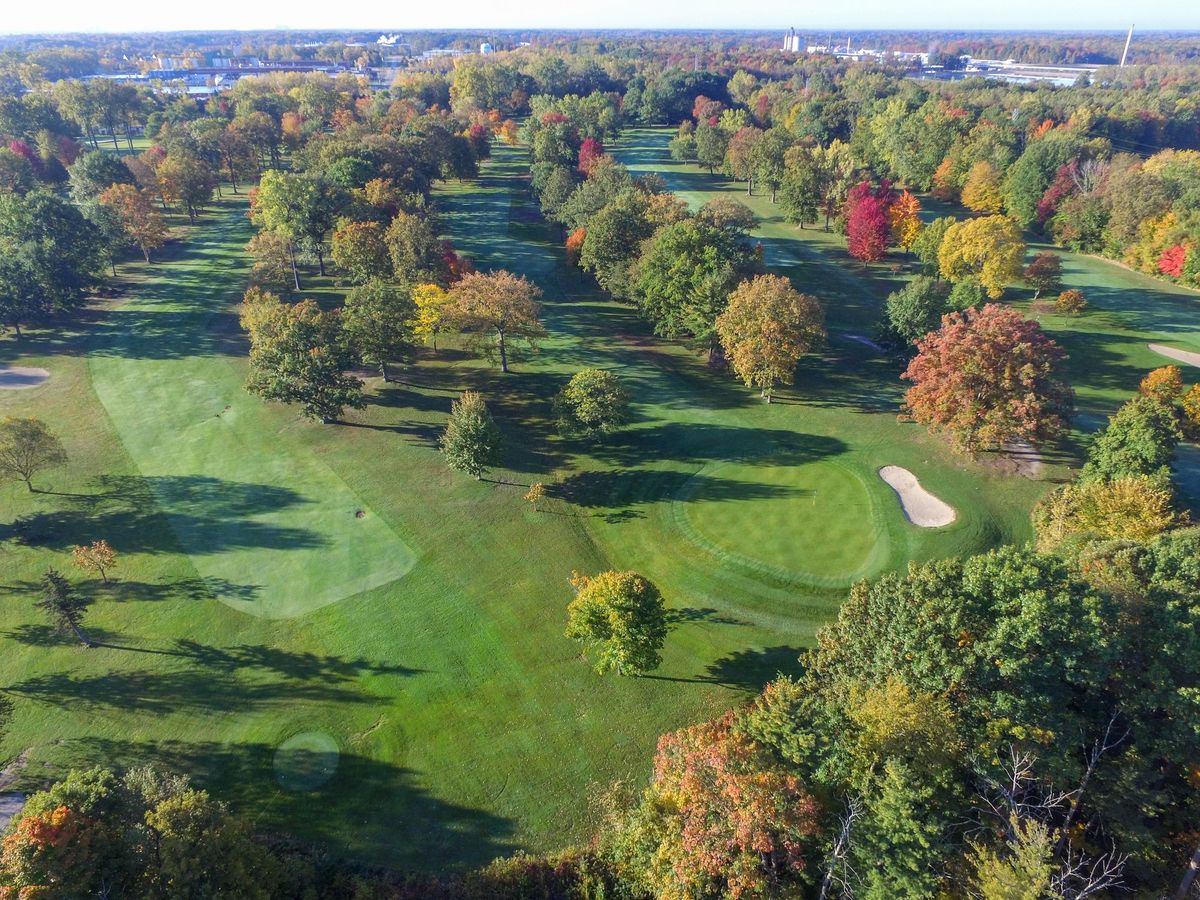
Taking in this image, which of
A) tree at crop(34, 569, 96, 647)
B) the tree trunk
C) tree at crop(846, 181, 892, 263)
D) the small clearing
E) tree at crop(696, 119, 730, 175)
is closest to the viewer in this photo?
the tree trunk

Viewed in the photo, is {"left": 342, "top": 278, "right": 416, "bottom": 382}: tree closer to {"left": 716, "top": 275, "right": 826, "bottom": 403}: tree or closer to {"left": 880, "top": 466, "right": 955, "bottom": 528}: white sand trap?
{"left": 716, "top": 275, "right": 826, "bottom": 403}: tree

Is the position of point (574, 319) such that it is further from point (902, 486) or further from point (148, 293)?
point (148, 293)

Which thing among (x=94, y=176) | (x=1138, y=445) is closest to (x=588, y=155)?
(x=94, y=176)

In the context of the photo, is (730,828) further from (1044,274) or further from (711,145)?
(711,145)

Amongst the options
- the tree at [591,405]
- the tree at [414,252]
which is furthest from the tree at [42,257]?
the tree at [591,405]

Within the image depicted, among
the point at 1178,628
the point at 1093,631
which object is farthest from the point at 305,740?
the point at 1178,628

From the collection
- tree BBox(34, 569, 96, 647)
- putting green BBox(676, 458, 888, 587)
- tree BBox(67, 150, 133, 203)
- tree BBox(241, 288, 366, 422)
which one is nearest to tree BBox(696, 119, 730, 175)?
tree BBox(67, 150, 133, 203)

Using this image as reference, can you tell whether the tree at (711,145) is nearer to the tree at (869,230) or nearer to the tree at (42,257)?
the tree at (869,230)
